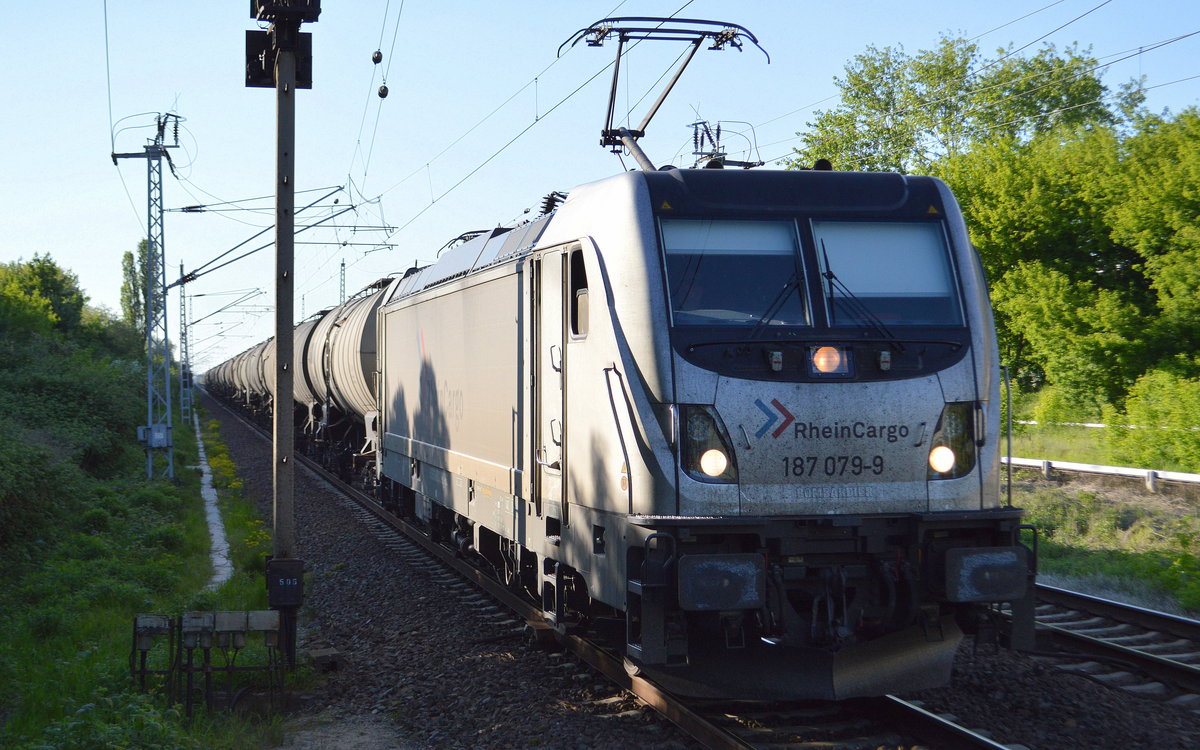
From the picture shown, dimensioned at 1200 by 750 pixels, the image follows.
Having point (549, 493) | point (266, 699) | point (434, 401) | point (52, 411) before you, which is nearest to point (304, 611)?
point (434, 401)

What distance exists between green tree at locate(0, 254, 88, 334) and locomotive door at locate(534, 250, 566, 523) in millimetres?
52302

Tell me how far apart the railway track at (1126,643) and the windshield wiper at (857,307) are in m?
2.34

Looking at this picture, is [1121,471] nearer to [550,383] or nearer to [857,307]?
[857,307]

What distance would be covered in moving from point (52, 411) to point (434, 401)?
18.2m

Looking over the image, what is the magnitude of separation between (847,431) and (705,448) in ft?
2.84

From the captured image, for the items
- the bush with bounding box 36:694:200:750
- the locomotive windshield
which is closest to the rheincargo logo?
the locomotive windshield

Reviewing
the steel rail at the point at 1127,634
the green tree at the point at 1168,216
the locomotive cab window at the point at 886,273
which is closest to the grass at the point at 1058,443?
the green tree at the point at 1168,216

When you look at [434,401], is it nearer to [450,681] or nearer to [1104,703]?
[450,681]

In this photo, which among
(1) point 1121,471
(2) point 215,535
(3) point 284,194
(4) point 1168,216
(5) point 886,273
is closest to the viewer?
(5) point 886,273

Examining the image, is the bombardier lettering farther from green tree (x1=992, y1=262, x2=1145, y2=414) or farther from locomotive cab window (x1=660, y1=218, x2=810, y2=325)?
green tree (x1=992, y1=262, x2=1145, y2=414)

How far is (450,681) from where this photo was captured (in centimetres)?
798

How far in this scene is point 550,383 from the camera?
25.6ft

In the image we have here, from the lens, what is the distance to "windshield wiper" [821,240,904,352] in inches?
258

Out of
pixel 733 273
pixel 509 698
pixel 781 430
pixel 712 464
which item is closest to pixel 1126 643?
pixel 781 430
